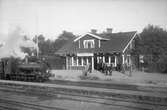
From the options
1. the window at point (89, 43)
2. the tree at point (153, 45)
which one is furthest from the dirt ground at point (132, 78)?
the window at point (89, 43)

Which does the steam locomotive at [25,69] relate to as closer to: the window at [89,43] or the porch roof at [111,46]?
the porch roof at [111,46]

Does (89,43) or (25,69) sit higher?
(89,43)

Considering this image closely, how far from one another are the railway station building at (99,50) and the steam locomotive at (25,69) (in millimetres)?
10878

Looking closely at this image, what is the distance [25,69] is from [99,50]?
12.4m

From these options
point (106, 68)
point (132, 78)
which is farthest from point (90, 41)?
point (132, 78)

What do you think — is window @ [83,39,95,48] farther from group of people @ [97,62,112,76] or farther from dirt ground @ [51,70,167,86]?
dirt ground @ [51,70,167,86]

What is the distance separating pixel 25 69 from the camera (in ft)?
58.6

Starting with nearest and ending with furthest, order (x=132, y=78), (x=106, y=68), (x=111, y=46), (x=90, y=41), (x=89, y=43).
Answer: (x=132, y=78) < (x=106, y=68) < (x=111, y=46) < (x=90, y=41) < (x=89, y=43)

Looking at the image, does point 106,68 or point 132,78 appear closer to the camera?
point 132,78

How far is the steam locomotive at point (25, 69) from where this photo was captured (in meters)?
17.2

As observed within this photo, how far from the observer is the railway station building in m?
26.7

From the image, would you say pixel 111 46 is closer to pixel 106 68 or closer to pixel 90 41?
pixel 90 41

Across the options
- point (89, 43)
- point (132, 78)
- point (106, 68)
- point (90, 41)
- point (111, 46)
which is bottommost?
point (132, 78)

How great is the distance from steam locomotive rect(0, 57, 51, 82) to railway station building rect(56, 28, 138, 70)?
1088 cm
